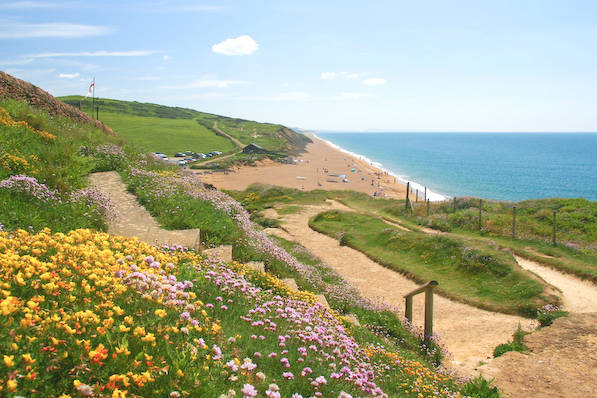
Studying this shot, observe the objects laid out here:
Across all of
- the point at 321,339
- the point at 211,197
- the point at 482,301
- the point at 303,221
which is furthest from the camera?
the point at 303,221

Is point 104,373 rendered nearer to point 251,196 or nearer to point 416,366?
point 416,366

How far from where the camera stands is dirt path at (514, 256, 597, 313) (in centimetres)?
1464

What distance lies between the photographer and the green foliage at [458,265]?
15828 mm

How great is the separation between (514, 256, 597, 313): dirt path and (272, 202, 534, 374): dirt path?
7.04 ft

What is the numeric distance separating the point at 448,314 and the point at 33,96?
19.4 metres

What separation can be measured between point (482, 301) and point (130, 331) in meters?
15.7

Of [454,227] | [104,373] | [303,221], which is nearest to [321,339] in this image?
[104,373]

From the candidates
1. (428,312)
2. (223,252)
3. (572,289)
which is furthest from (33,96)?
(572,289)

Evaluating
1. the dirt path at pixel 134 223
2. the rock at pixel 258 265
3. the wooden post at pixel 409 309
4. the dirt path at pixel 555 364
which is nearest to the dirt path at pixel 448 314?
the dirt path at pixel 555 364

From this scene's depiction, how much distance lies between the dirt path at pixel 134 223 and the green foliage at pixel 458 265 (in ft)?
41.1

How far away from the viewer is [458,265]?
2016cm

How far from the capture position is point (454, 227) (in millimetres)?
30953

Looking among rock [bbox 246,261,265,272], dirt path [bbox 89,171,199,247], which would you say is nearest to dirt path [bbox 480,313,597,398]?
rock [bbox 246,261,265,272]

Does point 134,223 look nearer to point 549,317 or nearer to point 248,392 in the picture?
point 248,392
